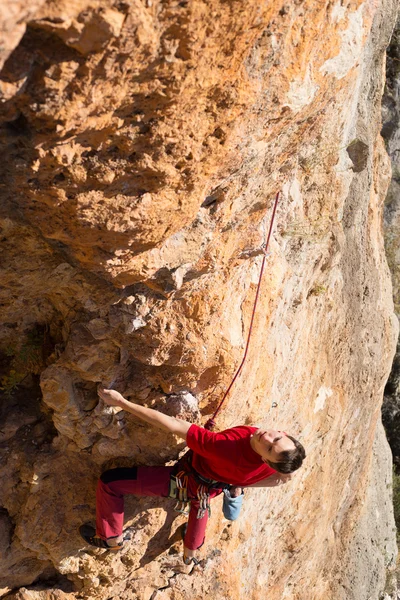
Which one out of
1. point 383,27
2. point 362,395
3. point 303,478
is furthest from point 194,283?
point 362,395

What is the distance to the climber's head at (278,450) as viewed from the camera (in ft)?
9.87

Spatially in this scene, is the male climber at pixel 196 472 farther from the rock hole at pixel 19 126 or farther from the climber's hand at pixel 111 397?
the rock hole at pixel 19 126

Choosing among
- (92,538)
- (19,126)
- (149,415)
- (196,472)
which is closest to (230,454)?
(196,472)

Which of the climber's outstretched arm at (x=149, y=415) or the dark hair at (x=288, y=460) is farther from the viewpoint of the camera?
the climber's outstretched arm at (x=149, y=415)

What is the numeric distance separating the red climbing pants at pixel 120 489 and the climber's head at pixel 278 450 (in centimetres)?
58

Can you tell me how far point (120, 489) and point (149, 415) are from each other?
24.2 inches

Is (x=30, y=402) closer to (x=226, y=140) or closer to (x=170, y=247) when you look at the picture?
(x=170, y=247)

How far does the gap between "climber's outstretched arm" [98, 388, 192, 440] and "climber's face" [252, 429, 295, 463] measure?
40cm

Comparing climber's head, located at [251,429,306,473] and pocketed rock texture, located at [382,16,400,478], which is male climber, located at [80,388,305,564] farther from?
pocketed rock texture, located at [382,16,400,478]

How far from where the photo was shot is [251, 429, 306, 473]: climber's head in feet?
9.87

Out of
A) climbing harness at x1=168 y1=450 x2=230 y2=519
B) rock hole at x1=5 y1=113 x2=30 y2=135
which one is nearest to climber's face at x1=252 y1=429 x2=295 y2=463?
climbing harness at x1=168 y1=450 x2=230 y2=519

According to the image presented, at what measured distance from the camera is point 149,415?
10.2 feet

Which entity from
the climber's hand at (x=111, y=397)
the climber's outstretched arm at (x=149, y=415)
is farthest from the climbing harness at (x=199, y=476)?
the climber's hand at (x=111, y=397)

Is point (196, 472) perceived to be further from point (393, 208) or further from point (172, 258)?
point (393, 208)
